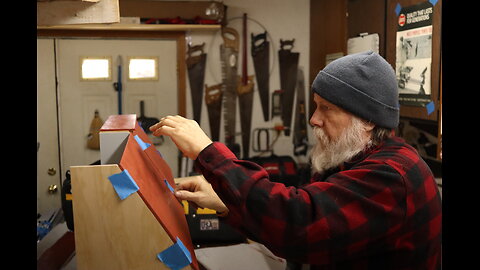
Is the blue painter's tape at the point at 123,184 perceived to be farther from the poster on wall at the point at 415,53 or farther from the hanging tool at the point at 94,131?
the hanging tool at the point at 94,131

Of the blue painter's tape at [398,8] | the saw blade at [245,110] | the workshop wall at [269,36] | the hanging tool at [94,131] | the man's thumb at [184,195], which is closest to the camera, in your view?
the man's thumb at [184,195]

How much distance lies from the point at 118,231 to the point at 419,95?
2331 mm

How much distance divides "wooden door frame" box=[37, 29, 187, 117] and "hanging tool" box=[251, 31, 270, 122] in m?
0.72

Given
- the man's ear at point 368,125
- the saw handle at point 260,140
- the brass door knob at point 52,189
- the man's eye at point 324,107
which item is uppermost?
the man's eye at point 324,107

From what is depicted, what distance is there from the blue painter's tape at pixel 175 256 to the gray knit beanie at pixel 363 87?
58cm

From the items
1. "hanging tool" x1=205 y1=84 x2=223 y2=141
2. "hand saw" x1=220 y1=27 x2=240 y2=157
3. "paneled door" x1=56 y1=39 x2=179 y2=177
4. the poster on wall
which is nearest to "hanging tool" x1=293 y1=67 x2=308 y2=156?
"hand saw" x1=220 y1=27 x2=240 y2=157

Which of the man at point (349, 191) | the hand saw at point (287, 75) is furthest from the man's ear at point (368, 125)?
the hand saw at point (287, 75)

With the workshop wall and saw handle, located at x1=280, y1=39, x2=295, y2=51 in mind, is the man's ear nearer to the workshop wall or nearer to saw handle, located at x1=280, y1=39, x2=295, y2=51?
the workshop wall

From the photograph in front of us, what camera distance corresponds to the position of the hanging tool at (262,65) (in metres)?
4.64

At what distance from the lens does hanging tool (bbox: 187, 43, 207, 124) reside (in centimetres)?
453

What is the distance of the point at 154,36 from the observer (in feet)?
14.6

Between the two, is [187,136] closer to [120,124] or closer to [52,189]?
[120,124]

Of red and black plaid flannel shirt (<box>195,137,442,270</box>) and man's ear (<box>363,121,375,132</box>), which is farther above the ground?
man's ear (<box>363,121,375,132</box>)

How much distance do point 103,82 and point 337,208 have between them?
377cm
